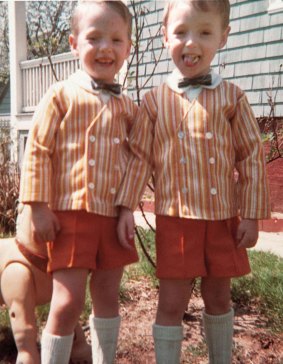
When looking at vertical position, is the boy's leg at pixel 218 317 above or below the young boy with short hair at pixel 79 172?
below

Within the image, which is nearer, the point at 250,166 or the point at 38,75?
the point at 250,166

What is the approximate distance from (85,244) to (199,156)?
0.56 metres

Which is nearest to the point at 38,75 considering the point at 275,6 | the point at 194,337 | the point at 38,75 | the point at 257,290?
the point at 38,75

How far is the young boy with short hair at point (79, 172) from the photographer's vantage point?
206cm

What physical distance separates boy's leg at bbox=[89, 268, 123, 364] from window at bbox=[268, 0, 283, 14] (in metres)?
5.28

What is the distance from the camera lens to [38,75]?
11812 millimetres

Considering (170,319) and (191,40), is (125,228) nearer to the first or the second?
(170,319)

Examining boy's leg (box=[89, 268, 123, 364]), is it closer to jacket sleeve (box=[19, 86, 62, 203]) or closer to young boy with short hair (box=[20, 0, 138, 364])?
young boy with short hair (box=[20, 0, 138, 364])

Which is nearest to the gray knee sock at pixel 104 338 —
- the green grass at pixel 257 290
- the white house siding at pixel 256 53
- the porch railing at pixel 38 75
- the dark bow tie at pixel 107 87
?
the green grass at pixel 257 290

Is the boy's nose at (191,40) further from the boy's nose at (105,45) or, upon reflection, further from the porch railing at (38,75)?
the porch railing at (38,75)

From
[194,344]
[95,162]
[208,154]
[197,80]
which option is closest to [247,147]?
[208,154]

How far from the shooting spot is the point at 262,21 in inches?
Result: 271

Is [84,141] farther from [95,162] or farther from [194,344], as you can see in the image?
[194,344]

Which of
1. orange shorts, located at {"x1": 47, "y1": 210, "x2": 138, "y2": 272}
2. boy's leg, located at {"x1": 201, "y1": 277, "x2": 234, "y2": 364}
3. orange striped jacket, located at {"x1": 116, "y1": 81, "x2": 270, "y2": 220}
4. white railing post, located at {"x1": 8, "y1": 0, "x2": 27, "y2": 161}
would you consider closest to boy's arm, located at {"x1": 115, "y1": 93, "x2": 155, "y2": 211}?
orange striped jacket, located at {"x1": 116, "y1": 81, "x2": 270, "y2": 220}
